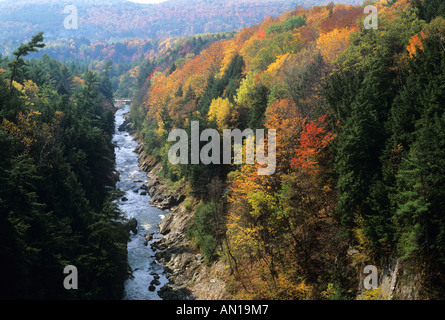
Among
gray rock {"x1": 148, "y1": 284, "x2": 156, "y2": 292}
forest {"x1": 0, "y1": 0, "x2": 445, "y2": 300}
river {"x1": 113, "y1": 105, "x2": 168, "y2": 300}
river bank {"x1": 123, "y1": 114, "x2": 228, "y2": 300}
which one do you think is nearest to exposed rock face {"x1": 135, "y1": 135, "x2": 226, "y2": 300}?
river bank {"x1": 123, "y1": 114, "x2": 228, "y2": 300}

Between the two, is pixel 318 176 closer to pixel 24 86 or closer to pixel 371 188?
pixel 371 188

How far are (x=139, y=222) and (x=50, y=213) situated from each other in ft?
77.2

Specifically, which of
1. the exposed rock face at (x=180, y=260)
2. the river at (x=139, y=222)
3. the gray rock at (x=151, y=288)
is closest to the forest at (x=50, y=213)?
the river at (x=139, y=222)

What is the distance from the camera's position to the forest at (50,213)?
25.1m

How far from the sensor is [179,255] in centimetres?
4394

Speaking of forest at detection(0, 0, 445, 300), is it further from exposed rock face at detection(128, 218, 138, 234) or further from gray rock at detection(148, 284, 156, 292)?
exposed rock face at detection(128, 218, 138, 234)

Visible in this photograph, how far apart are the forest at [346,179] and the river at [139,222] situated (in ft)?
21.6

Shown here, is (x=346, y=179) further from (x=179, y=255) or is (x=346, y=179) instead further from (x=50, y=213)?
(x=50, y=213)

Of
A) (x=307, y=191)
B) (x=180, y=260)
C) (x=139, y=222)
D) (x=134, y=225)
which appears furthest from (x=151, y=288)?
(x=307, y=191)

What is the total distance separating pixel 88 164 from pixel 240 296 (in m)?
35.2

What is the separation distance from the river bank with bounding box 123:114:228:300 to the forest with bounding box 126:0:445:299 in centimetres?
157

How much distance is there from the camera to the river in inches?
1523

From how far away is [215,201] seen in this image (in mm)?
41594

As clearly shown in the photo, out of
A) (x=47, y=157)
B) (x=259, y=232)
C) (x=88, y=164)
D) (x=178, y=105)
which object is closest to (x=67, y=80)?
(x=178, y=105)
